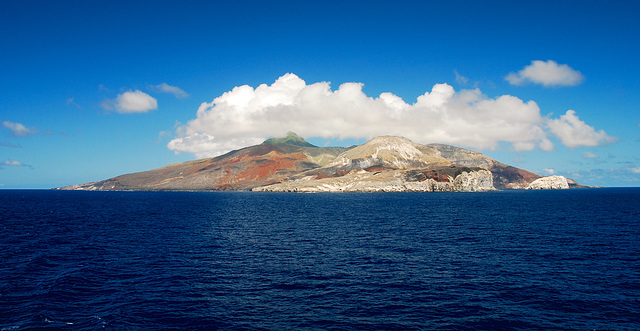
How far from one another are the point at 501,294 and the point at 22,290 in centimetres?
4623

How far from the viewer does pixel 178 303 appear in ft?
104

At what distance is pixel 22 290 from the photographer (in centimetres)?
3456

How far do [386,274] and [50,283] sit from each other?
35.7 meters

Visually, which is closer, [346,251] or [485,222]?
[346,251]

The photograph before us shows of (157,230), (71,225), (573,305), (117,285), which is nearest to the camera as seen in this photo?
(573,305)

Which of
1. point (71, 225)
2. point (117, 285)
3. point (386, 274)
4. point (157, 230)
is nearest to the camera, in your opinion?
point (117, 285)

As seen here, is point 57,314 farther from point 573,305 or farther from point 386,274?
point 573,305

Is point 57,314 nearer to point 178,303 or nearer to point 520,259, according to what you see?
point 178,303

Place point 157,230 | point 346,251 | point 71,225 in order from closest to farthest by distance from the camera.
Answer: point 346,251 < point 157,230 < point 71,225


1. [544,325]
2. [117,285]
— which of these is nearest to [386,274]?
[544,325]

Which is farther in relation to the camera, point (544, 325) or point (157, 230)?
point (157, 230)

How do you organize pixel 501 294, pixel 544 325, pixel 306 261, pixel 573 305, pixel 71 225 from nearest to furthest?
1. pixel 544 325
2. pixel 573 305
3. pixel 501 294
4. pixel 306 261
5. pixel 71 225

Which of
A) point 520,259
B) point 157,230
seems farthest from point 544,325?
point 157,230

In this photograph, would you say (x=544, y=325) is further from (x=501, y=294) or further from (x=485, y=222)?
(x=485, y=222)
